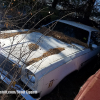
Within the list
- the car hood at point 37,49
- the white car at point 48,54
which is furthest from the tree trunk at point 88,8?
the car hood at point 37,49

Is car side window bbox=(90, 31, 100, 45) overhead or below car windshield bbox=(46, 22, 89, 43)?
below

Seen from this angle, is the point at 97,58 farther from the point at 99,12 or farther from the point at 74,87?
the point at 99,12

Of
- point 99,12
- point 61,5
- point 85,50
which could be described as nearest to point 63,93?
point 85,50

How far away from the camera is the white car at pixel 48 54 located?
2.40 meters

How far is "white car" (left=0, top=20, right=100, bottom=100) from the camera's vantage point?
2400 mm

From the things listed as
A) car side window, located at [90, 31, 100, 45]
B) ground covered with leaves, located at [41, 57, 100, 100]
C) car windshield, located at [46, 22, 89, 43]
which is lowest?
ground covered with leaves, located at [41, 57, 100, 100]

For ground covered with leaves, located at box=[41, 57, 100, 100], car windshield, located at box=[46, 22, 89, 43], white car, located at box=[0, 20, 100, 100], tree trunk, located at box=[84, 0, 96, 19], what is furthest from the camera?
tree trunk, located at box=[84, 0, 96, 19]

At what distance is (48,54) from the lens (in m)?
2.93

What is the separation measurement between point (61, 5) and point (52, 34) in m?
5.46

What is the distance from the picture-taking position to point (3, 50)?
2727mm

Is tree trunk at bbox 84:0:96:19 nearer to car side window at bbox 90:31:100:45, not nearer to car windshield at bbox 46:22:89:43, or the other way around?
car side window at bbox 90:31:100:45

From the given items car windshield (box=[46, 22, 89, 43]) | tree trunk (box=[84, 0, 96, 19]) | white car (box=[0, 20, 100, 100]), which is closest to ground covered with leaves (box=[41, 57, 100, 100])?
white car (box=[0, 20, 100, 100])

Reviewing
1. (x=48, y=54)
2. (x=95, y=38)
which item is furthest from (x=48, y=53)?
(x=95, y=38)

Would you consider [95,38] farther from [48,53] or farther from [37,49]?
[37,49]
